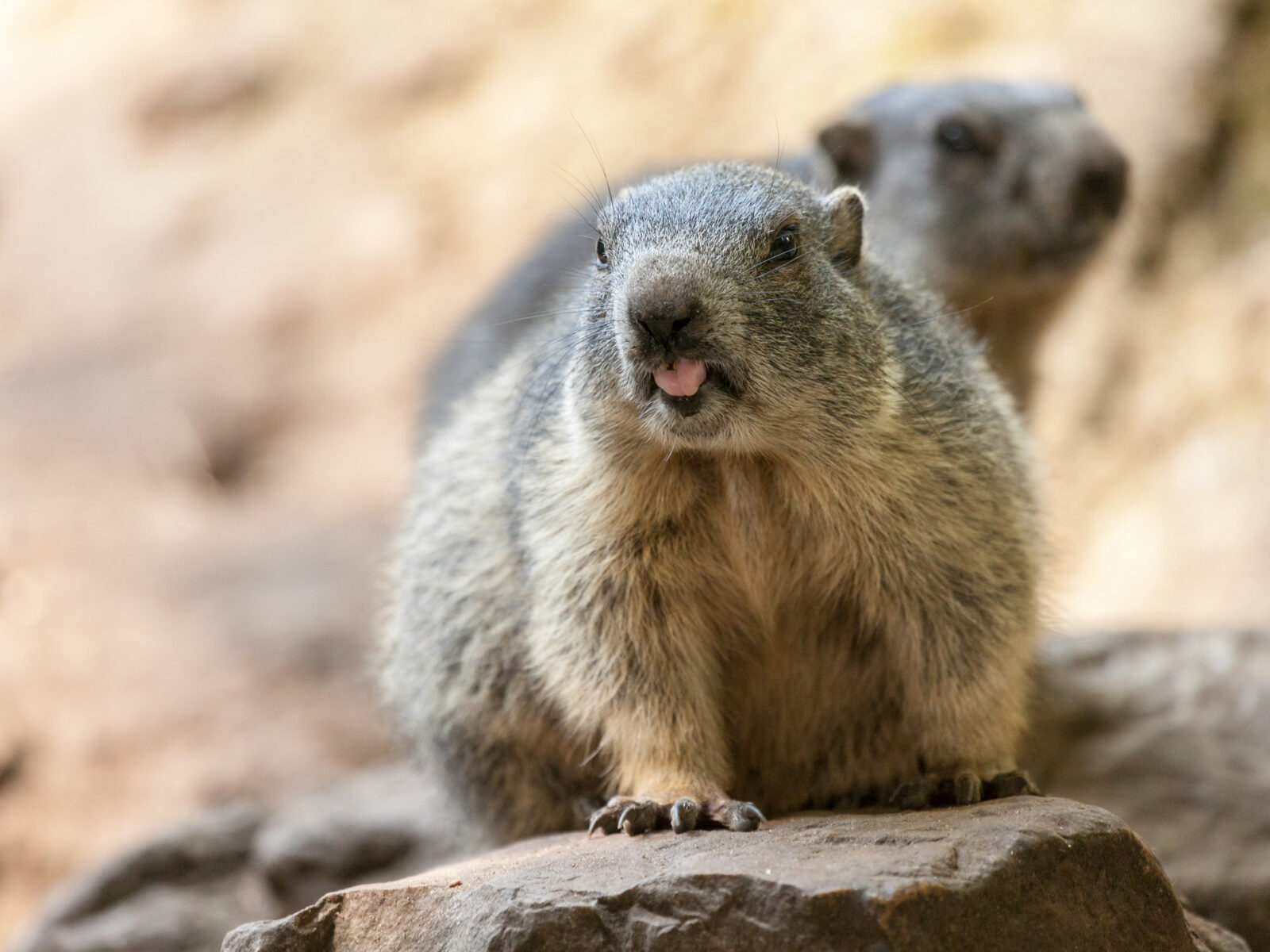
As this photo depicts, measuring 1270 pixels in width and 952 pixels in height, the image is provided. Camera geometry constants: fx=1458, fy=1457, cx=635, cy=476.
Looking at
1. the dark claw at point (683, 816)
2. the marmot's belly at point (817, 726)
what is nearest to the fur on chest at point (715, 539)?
the marmot's belly at point (817, 726)

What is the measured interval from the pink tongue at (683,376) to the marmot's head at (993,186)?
150 inches

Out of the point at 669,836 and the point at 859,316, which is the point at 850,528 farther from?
the point at 669,836

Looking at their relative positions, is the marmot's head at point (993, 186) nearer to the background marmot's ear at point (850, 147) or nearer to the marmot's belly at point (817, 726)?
the background marmot's ear at point (850, 147)

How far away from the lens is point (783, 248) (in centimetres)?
402

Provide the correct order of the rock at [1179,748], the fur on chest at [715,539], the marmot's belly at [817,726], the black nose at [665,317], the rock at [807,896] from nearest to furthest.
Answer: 1. the rock at [807,896]
2. the black nose at [665,317]
3. the fur on chest at [715,539]
4. the marmot's belly at [817,726]
5. the rock at [1179,748]

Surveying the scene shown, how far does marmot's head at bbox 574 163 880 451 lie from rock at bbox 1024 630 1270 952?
235 cm

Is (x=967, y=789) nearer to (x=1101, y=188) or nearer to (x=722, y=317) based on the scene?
(x=722, y=317)

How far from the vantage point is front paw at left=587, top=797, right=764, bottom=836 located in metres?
3.96

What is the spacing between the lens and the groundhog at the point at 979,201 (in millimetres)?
7363

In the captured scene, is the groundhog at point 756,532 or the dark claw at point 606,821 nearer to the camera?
the groundhog at point 756,532

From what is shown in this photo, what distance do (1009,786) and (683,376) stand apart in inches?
63.3

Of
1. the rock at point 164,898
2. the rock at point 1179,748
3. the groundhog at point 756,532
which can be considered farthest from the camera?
the rock at point 164,898

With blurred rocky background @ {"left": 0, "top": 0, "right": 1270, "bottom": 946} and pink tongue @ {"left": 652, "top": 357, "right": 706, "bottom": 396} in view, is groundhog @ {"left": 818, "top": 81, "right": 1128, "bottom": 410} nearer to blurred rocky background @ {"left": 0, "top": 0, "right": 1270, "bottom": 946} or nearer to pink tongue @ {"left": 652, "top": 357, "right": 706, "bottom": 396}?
blurred rocky background @ {"left": 0, "top": 0, "right": 1270, "bottom": 946}

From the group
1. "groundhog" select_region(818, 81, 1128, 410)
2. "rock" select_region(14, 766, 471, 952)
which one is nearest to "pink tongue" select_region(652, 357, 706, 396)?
"rock" select_region(14, 766, 471, 952)
